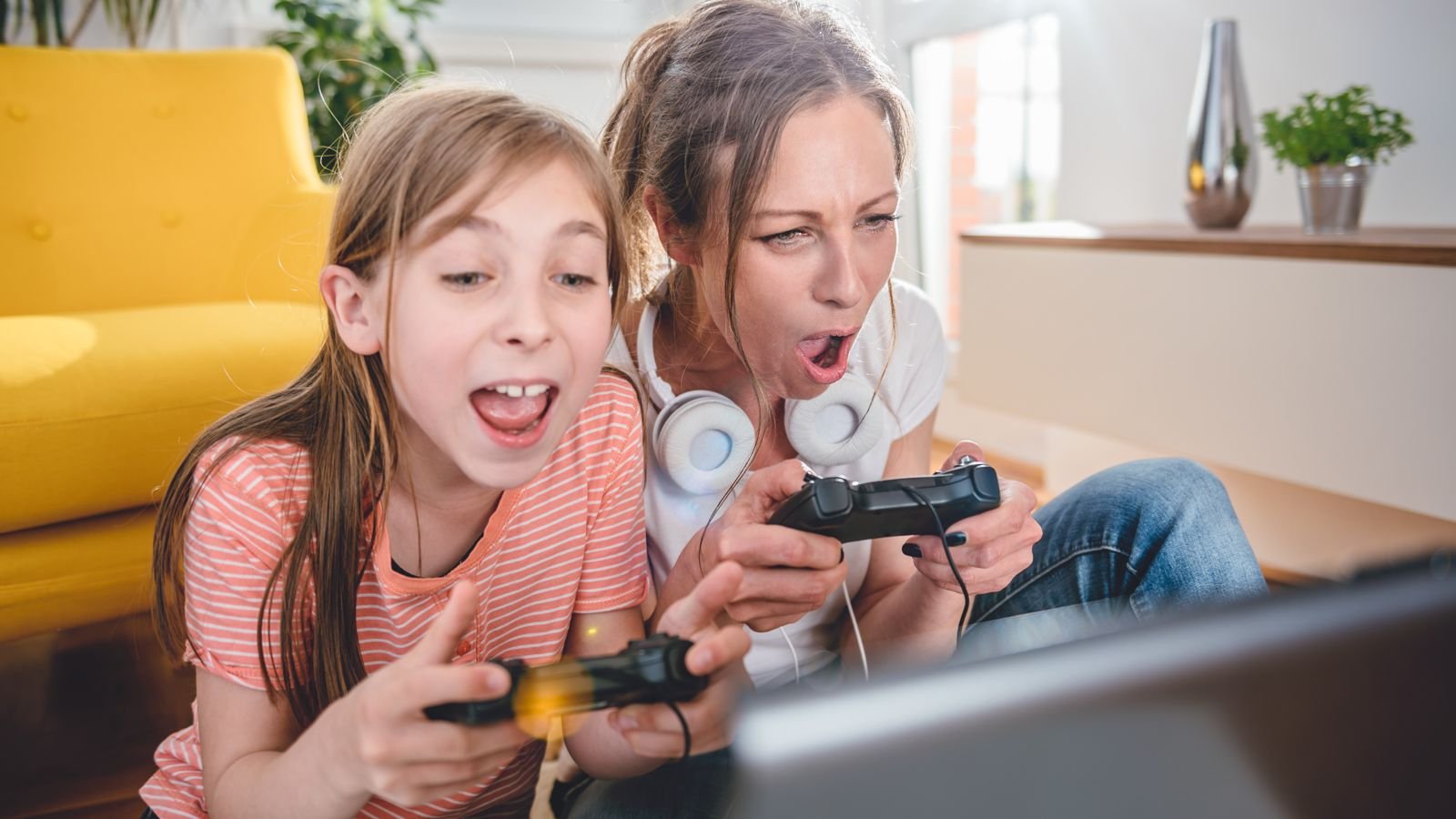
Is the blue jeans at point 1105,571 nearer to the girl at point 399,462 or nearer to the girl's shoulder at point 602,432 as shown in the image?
the girl at point 399,462

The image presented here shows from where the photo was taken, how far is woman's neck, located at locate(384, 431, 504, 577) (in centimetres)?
89

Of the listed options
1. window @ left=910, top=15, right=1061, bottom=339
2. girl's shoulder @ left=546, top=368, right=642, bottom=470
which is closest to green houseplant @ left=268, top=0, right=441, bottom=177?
window @ left=910, top=15, right=1061, bottom=339

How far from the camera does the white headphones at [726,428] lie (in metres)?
0.96

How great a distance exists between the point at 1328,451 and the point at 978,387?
937mm

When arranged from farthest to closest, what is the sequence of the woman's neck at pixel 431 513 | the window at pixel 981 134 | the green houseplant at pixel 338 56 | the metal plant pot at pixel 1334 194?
1. the window at pixel 981 134
2. the green houseplant at pixel 338 56
3. the metal plant pot at pixel 1334 194
4. the woman's neck at pixel 431 513

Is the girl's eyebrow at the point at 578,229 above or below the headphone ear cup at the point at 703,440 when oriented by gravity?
above

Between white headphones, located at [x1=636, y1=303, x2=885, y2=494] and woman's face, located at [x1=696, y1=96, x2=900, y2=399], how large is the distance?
6 centimetres

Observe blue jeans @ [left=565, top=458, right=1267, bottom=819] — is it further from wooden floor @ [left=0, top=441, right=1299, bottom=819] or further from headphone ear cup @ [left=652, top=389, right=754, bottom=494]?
wooden floor @ [left=0, top=441, right=1299, bottom=819]

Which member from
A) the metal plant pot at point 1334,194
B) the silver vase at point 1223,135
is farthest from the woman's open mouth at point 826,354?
the silver vase at point 1223,135

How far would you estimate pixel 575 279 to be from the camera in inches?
31.7

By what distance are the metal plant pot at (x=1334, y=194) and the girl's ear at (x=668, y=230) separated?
1.42m

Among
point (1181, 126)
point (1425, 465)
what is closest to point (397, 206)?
point (1425, 465)

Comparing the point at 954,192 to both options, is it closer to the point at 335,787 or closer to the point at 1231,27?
the point at 1231,27

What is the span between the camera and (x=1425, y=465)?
5.70 ft
